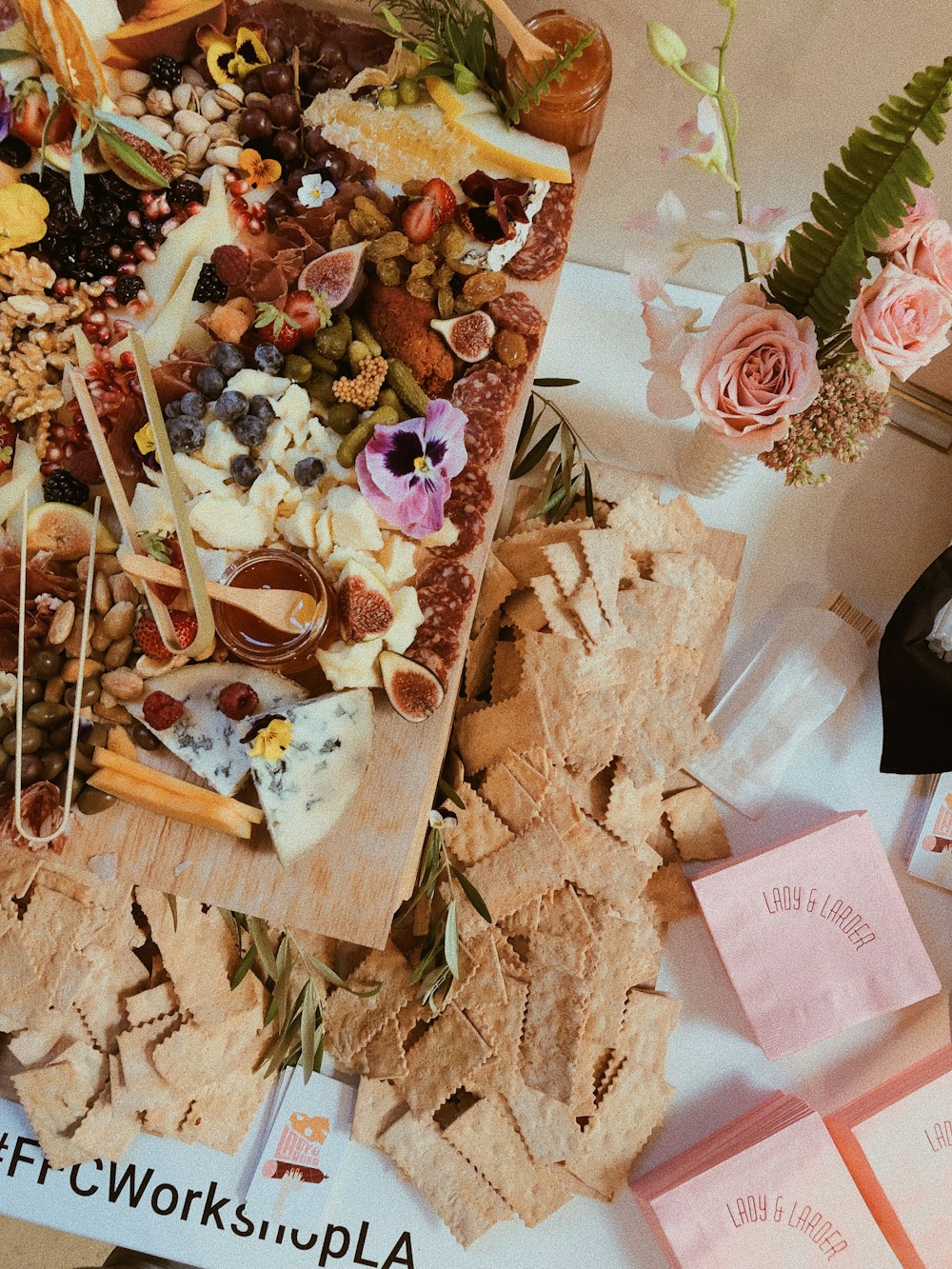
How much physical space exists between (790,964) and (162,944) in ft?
3.21

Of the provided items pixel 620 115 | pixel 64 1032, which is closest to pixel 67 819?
pixel 64 1032

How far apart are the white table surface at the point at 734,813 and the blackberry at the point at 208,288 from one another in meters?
0.69

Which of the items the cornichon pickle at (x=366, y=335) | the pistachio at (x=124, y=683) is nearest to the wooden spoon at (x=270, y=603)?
the pistachio at (x=124, y=683)

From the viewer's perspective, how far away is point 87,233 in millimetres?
1091

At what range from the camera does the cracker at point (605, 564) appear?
134 centimetres

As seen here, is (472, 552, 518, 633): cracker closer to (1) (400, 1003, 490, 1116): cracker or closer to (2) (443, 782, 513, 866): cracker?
(2) (443, 782, 513, 866): cracker

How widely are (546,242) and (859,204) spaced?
386 millimetres

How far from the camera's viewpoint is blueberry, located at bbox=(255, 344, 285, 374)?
103 centimetres

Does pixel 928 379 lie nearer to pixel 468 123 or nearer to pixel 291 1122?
pixel 468 123

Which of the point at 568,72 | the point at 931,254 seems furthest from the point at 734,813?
the point at 568,72

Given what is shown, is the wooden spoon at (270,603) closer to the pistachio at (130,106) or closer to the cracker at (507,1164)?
the pistachio at (130,106)

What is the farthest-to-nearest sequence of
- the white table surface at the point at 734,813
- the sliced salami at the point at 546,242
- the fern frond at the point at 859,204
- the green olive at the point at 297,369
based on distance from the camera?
the white table surface at the point at 734,813 → the sliced salami at the point at 546,242 → the green olive at the point at 297,369 → the fern frond at the point at 859,204

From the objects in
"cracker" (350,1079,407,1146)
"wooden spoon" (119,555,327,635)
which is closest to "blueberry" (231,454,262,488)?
"wooden spoon" (119,555,327,635)

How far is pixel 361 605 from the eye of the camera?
A: 0.97 metres
